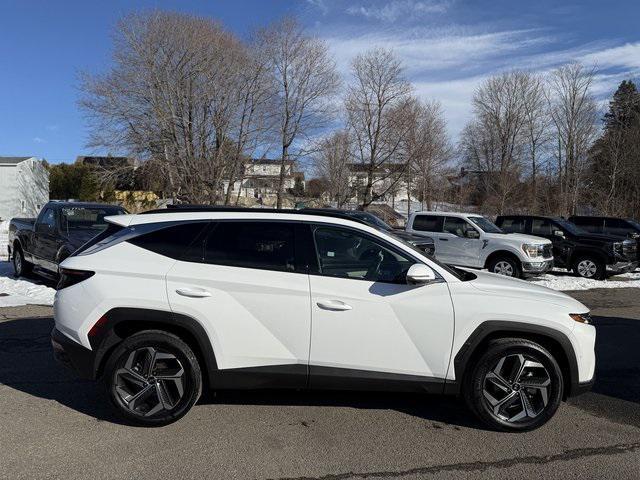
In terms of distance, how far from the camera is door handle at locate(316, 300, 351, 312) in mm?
4199

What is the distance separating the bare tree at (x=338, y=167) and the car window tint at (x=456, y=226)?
25.5 metres

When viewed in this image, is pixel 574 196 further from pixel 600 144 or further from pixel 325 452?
pixel 325 452

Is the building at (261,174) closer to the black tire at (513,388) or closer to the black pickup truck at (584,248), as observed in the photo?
the black pickup truck at (584,248)

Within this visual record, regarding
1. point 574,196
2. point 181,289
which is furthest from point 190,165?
point 574,196

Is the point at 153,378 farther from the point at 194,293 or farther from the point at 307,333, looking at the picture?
the point at 307,333

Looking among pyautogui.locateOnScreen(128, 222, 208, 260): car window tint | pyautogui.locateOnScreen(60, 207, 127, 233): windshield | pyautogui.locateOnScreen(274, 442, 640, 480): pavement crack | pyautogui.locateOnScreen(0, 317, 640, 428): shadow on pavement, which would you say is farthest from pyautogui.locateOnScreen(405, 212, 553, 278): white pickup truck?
pyautogui.locateOnScreen(128, 222, 208, 260): car window tint

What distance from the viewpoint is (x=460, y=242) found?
49.1ft

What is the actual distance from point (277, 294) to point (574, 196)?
4357 cm

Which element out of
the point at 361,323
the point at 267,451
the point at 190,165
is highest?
the point at 190,165

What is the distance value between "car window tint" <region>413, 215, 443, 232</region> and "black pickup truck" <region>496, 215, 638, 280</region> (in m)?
3.08

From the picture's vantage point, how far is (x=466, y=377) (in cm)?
432

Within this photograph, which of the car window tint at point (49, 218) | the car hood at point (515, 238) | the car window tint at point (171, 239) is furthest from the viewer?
the car hood at point (515, 238)

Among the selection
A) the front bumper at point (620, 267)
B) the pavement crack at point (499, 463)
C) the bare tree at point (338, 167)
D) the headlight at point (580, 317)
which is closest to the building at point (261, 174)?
the bare tree at point (338, 167)

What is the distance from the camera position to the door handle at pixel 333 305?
4199 millimetres
